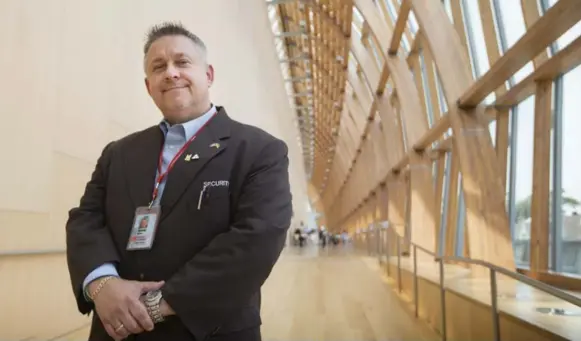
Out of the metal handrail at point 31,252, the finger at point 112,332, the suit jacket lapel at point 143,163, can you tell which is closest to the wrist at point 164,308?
the finger at point 112,332

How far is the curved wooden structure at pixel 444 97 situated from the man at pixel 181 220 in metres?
5.31

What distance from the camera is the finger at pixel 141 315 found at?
1587 millimetres

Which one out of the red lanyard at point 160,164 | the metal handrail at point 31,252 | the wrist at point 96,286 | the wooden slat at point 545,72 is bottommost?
the metal handrail at point 31,252

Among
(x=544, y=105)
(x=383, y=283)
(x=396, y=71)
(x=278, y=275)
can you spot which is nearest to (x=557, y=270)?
(x=544, y=105)

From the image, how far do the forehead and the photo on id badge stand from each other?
567mm

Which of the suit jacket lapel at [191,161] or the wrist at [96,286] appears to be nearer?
the wrist at [96,286]

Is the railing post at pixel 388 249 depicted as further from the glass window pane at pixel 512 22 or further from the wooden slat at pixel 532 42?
the glass window pane at pixel 512 22

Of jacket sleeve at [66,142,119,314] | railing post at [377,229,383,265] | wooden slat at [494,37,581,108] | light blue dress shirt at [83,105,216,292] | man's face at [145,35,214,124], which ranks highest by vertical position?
wooden slat at [494,37,581,108]

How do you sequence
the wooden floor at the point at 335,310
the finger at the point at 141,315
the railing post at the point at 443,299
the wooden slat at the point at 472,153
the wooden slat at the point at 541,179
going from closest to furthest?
the finger at the point at 141,315
the railing post at the point at 443,299
the wooden floor at the point at 335,310
the wooden slat at the point at 541,179
the wooden slat at the point at 472,153

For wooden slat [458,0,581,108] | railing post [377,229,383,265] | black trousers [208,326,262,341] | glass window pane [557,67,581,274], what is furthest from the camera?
railing post [377,229,383,265]

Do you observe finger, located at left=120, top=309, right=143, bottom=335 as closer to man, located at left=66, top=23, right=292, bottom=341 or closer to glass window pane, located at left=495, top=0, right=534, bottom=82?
man, located at left=66, top=23, right=292, bottom=341

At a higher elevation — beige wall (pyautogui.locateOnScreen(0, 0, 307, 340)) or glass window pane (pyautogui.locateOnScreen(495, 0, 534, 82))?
glass window pane (pyautogui.locateOnScreen(495, 0, 534, 82))

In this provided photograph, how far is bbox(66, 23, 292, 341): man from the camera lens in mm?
1637

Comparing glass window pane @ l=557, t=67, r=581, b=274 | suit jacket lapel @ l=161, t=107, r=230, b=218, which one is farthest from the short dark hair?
glass window pane @ l=557, t=67, r=581, b=274
